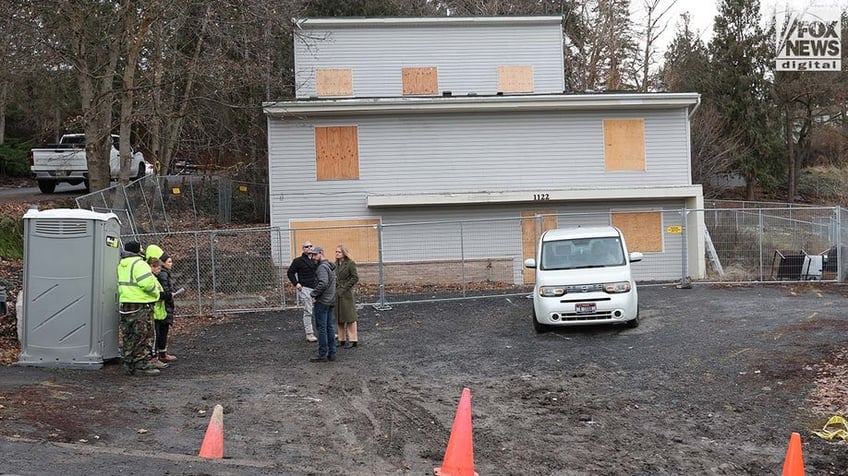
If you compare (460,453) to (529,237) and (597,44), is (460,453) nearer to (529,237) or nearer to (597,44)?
(529,237)

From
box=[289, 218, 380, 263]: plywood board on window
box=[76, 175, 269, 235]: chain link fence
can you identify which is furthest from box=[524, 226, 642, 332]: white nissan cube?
box=[76, 175, 269, 235]: chain link fence

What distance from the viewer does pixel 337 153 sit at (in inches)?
926

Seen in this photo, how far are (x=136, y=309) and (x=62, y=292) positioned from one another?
42.6 inches

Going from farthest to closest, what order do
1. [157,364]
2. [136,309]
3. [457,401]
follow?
[157,364] → [136,309] → [457,401]

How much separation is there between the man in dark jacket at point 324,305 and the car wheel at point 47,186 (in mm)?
20256

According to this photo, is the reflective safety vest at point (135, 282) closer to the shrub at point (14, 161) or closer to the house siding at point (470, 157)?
the house siding at point (470, 157)

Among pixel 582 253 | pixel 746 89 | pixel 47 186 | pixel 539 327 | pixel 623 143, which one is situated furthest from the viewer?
pixel 746 89

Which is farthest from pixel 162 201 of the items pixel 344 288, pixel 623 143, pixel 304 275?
pixel 344 288

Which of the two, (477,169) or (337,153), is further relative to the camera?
(477,169)

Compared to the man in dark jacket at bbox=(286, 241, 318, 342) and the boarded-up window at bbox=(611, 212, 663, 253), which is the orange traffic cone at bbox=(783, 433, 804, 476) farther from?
the boarded-up window at bbox=(611, 212, 663, 253)

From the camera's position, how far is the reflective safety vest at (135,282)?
10.9 meters

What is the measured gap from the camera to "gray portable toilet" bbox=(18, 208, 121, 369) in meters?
11.0

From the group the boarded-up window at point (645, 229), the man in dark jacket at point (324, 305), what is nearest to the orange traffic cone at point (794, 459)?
the man in dark jacket at point (324, 305)

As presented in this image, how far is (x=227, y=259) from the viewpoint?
773 inches
